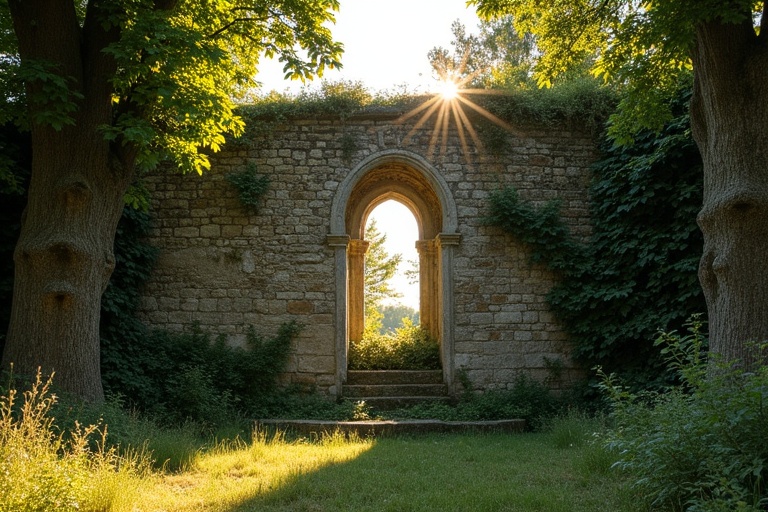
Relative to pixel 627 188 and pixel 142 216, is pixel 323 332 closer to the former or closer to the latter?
pixel 142 216

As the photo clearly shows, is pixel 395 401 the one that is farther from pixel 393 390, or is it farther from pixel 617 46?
pixel 617 46

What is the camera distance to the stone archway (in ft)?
31.0

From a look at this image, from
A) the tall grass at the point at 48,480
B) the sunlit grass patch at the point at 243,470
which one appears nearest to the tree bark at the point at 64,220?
the sunlit grass patch at the point at 243,470

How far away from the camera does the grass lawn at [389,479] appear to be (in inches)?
174

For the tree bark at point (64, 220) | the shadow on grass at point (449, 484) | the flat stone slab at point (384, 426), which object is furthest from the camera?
the flat stone slab at point (384, 426)

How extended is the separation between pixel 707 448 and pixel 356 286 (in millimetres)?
8082

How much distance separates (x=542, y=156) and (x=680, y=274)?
2832 mm

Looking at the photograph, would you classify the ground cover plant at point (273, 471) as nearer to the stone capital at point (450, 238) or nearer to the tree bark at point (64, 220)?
the tree bark at point (64, 220)

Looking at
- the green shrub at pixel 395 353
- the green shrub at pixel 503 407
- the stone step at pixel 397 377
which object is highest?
the green shrub at pixel 395 353

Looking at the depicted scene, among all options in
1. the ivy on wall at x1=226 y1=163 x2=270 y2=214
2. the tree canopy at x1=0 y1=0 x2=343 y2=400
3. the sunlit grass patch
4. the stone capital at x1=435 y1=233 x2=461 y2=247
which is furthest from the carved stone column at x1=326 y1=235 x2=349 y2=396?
the tree canopy at x1=0 y1=0 x2=343 y2=400

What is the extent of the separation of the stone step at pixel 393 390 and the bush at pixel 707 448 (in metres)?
4.98

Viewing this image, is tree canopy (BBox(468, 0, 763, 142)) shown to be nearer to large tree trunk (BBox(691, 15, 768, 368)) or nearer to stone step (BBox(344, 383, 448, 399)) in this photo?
large tree trunk (BBox(691, 15, 768, 368))

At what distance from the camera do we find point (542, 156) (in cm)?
978

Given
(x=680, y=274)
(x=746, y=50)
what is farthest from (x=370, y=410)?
(x=746, y=50)
